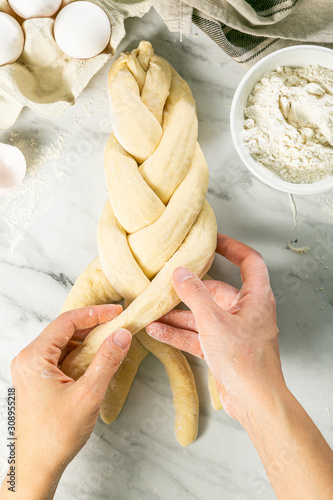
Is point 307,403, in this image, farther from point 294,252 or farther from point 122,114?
point 122,114

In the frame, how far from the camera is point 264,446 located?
731 millimetres

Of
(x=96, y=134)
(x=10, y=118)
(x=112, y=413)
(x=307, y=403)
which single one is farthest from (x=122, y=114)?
(x=307, y=403)

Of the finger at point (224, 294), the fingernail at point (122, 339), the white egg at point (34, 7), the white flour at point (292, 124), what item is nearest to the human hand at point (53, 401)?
the fingernail at point (122, 339)

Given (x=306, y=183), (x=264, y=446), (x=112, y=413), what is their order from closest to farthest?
(x=264, y=446), (x=306, y=183), (x=112, y=413)

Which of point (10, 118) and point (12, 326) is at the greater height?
point (10, 118)

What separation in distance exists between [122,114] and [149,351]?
53 centimetres

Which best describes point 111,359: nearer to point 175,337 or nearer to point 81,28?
point 175,337

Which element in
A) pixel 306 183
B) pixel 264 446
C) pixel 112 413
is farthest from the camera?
pixel 112 413

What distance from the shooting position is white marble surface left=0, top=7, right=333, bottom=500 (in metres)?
1.00

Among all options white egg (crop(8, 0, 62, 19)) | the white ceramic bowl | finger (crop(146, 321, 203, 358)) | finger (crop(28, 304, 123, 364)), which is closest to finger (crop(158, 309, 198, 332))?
finger (crop(146, 321, 203, 358))

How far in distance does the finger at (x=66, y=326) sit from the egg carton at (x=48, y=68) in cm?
45

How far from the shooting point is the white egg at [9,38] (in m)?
0.83

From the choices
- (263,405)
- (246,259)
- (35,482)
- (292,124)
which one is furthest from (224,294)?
(35,482)

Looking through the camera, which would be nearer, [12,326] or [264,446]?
[264,446]
